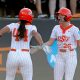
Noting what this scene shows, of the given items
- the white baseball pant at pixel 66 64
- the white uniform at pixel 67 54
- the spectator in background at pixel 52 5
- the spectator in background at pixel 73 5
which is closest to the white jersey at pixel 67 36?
the white uniform at pixel 67 54

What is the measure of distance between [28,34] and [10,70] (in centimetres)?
66

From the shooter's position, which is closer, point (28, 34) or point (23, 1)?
point (28, 34)

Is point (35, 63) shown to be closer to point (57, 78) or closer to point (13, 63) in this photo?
point (57, 78)

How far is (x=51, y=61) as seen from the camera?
9.28m

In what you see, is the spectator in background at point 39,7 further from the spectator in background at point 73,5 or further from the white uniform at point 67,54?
the white uniform at point 67,54

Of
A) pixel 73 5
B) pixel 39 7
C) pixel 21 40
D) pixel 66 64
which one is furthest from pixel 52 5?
pixel 21 40

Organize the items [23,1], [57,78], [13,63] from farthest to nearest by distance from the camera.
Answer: [23,1] < [57,78] < [13,63]

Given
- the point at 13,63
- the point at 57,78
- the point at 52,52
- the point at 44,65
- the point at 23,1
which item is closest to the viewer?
the point at 13,63

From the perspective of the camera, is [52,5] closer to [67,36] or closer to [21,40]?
[67,36]

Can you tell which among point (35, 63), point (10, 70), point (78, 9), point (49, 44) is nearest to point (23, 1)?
point (78, 9)

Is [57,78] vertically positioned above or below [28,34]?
below

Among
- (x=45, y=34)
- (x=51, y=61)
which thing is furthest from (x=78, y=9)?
(x=51, y=61)

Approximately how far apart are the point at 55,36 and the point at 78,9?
164 inches

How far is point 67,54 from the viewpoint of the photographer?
8102 mm
